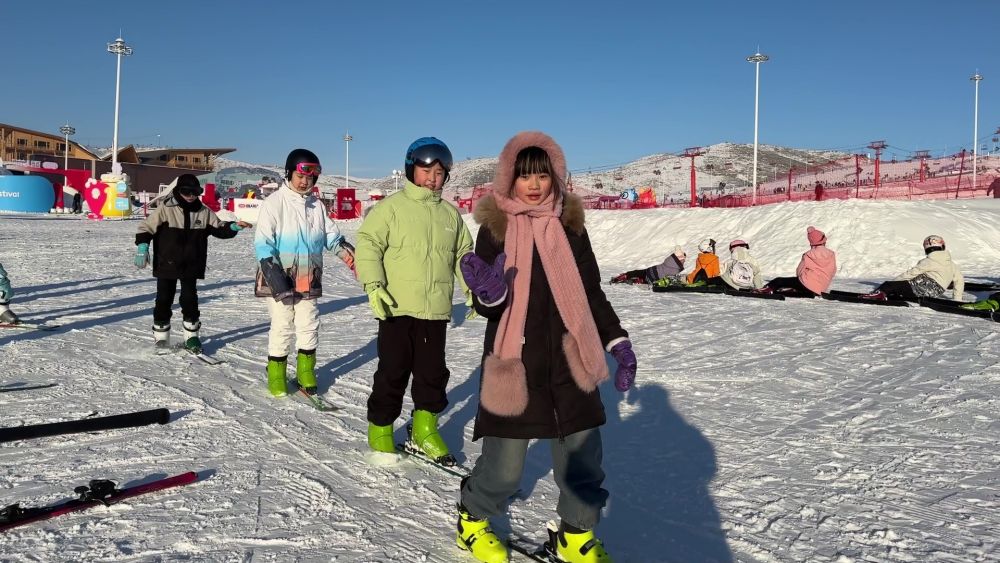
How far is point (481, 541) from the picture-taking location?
9.26 ft

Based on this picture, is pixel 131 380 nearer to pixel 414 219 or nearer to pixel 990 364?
pixel 414 219

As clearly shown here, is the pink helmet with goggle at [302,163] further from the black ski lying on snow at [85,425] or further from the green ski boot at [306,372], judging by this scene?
the black ski lying on snow at [85,425]

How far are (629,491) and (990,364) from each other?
468cm

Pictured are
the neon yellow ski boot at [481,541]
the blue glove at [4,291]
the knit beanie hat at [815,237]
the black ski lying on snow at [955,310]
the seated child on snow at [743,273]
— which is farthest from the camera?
the seated child on snow at [743,273]

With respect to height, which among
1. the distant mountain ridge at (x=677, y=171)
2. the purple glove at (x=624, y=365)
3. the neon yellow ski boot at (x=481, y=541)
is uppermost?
the distant mountain ridge at (x=677, y=171)

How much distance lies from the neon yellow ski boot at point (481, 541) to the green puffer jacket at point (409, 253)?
137 cm

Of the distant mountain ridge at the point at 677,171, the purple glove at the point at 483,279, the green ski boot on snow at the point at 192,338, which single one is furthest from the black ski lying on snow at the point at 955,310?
the distant mountain ridge at the point at 677,171

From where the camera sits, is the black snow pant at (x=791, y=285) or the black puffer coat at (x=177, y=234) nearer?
the black puffer coat at (x=177, y=234)

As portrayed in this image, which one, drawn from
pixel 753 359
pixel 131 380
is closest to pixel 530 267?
pixel 131 380

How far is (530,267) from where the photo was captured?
8.66 feet

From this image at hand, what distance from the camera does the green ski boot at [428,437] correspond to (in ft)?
13.1

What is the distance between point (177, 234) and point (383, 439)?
12.4ft

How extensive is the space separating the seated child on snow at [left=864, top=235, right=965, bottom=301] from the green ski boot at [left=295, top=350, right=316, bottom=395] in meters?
8.77

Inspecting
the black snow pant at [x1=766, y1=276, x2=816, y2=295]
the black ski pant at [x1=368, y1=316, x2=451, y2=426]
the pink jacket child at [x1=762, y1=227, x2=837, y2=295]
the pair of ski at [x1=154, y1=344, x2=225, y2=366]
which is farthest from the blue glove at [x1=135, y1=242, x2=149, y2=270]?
the black snow pant at [x1=766, y1=276, x2=816, y2=295]
